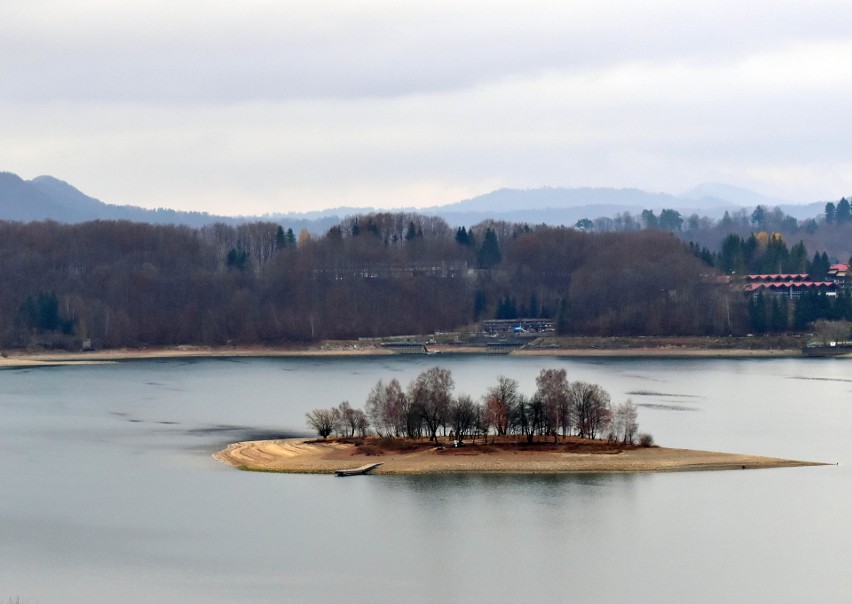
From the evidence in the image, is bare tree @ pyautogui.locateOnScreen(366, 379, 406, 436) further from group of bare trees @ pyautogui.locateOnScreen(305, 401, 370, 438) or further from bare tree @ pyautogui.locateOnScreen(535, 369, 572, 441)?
bare tree @ pyautogui.locateOnScreen(535, 369, 572, 441)

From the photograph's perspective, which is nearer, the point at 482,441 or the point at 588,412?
the point at 482,441

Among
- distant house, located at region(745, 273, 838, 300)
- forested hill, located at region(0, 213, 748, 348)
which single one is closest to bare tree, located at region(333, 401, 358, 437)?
forested hill, located at region(0, 213, 748, 348)

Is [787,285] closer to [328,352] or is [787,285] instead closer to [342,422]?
[328,352]

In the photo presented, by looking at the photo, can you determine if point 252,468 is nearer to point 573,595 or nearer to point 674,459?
point 674,459

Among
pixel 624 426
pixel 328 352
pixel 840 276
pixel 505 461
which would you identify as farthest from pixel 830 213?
pixel 505 461

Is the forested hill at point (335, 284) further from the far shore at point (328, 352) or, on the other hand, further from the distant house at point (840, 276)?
the distant house at point (840, 276)

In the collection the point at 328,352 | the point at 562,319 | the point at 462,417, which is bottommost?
the point at 462,417
